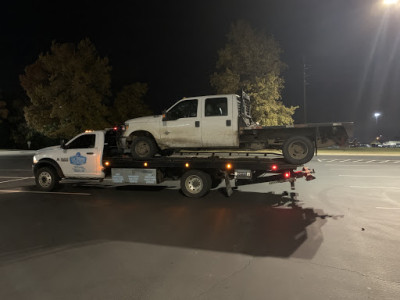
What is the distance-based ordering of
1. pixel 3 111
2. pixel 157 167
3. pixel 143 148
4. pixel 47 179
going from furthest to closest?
1. pixel 3 111
2. pixel 47 179
3. pixel 143 148
4. pixel 157 167

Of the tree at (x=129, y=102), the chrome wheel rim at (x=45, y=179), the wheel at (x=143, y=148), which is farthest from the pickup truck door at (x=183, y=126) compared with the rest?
the tree at (x=129, y=102)

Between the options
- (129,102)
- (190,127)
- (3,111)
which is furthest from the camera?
(3,111)

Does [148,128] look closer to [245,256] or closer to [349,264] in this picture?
[245,256]

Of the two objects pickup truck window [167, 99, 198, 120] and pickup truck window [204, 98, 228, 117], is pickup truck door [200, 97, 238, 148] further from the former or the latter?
pickup truck window [167, 99, 198, 120]

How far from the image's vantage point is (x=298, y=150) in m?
8.15

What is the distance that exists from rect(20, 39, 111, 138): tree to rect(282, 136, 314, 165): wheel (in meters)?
21.5

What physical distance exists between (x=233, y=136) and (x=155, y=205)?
9.17 feet

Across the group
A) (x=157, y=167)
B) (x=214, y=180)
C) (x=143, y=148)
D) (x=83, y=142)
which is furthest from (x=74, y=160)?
(x=214, y=180)

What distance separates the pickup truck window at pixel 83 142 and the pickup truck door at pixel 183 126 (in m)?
2.44

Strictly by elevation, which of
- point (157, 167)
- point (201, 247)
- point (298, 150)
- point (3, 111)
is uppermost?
point (3, 111)

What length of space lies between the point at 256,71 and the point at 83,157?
1621 cm

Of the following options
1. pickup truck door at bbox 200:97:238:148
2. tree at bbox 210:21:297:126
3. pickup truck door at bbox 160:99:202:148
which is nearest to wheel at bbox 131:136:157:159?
pickup truck door at bbox 160:99:202:148

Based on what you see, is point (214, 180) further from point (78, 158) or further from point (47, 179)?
point (47, 179)

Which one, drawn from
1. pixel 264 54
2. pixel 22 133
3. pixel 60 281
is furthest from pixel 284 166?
pixel 22 133
